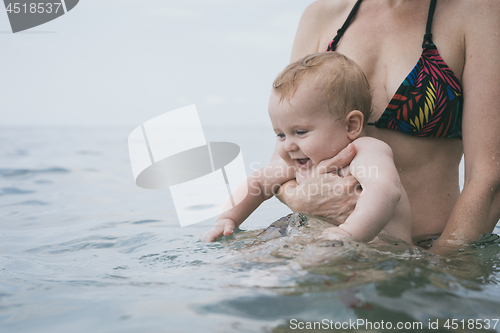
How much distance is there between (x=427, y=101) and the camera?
230cm

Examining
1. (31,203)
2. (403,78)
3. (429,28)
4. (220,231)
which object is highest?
(429,28)

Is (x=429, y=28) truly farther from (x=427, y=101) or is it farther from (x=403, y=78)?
(x=427, y=101)

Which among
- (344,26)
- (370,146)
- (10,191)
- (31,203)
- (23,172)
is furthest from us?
(23,172)

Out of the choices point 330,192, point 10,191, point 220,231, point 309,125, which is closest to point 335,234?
point 330,192

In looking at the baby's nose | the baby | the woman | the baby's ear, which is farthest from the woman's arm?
the baby's nose

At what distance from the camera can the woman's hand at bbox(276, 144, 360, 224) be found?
2084 mm

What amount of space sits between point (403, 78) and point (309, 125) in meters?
0.71

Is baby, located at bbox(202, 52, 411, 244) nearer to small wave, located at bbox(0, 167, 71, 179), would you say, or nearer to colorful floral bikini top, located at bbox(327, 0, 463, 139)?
colorful floral bikini top, located at bbox(327, 0, 463, 139)

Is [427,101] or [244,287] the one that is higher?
[427,101]

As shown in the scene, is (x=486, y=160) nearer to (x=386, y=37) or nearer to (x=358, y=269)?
(x=386, y=37)

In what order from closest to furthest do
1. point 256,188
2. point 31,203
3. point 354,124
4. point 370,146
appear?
point 370,146
point 354,124
point 256,188
point 31,203

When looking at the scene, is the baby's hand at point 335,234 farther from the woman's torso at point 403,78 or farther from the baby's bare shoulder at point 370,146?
the woman's torso at point 403,78

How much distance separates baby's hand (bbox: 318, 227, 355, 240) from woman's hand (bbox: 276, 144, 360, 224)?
0.35 m

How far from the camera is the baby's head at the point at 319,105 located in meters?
2.14
